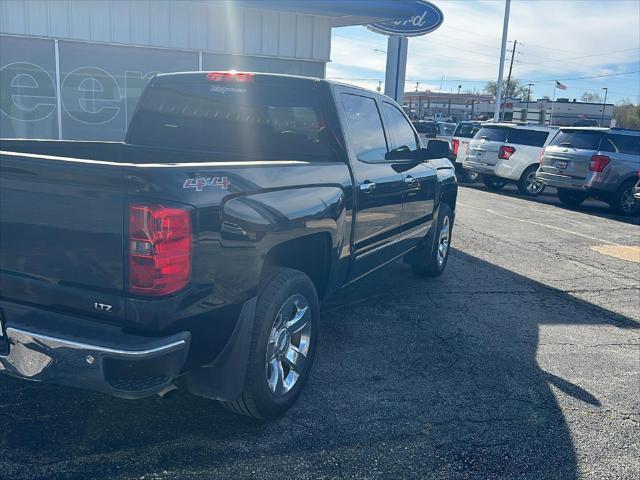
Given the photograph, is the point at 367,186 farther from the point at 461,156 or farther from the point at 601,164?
the point at 461,156

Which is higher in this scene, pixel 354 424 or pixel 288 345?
pixel 288 345

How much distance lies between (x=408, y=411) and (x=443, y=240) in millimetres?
3577

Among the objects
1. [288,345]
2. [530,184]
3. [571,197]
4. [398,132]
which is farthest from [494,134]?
[288,345]

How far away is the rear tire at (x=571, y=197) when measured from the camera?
14533mm

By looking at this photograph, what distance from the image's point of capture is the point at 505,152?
51.8ft

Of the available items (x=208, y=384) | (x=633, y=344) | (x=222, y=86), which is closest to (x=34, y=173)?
(x=208, y=384)

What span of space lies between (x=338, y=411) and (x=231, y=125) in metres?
2.13

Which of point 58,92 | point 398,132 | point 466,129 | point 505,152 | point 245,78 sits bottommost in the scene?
point 505,152

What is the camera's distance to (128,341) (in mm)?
2617

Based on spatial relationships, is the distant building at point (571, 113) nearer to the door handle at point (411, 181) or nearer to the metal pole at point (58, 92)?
the metal pole at point (58, 92)

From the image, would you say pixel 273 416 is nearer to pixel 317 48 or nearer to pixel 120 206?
pixel 120 206

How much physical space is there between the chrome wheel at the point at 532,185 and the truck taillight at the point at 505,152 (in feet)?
2.42

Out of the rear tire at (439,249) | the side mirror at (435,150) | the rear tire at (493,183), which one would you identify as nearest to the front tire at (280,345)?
the side mirror at (435,150)

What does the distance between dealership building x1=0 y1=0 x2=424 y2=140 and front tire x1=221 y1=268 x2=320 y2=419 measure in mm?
10436
